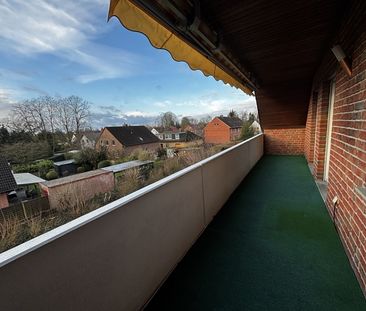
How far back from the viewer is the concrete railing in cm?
87

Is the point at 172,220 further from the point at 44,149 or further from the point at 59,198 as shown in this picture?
the point at 44,149

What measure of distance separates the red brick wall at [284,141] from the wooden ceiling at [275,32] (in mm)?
2657

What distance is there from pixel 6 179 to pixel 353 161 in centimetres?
526

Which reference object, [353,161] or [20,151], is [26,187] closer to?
[20,151]

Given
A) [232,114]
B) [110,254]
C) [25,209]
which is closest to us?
[110,254]

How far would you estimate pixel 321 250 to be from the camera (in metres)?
2.21

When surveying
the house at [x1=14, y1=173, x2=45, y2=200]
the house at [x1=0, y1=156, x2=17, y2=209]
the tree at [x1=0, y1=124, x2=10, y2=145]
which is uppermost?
the tree at [x1=0, y1=124, x2=10, y2=145]

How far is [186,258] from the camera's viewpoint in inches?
86.4

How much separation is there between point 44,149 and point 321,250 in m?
7.71

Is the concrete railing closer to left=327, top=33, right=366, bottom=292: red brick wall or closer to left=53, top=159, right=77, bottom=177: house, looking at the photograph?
left=327, top=33, right=366, bottom=292: red brick wall

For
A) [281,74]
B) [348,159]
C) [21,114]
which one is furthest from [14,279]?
[281,74]

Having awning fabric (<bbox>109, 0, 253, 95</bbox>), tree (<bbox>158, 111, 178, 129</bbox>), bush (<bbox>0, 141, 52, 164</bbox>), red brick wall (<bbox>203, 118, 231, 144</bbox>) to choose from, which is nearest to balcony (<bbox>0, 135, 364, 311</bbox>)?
awning fabric (<bbox>109, 0, 253, 95</bbox>)

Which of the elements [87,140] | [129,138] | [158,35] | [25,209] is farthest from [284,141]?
[129,138]

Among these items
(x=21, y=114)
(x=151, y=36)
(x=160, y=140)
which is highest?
(x=151, y=36)
